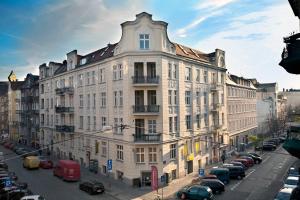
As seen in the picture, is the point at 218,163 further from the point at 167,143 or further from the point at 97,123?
the point at 97,123

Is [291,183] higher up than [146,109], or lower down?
lower down

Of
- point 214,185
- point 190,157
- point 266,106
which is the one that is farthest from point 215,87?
point 266,106

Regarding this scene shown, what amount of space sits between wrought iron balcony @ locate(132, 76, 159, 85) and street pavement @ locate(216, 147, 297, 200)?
1379 cm

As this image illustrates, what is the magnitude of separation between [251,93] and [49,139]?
1841 inches

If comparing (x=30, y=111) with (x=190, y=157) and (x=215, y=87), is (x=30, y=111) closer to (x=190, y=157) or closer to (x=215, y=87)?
(x=215, y=87)

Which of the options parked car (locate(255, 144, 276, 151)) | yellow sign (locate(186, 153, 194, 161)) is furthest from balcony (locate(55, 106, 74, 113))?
parked car (locate(255, 144, 276, 151))

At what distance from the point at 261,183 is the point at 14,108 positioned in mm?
75856

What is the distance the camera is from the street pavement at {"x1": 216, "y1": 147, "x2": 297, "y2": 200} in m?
28.6

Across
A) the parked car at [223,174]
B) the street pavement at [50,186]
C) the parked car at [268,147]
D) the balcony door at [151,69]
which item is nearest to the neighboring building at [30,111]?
the street pavement at [50,186]

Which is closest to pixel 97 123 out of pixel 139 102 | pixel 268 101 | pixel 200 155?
pixel 139 102

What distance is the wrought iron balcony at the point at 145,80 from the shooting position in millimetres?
33438

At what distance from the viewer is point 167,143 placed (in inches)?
1351

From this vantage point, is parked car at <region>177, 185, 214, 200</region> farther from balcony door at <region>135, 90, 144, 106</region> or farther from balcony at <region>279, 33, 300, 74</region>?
balcony at <region>279, 33, 300, 74</region>

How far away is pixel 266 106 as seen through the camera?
8481 centimetres
